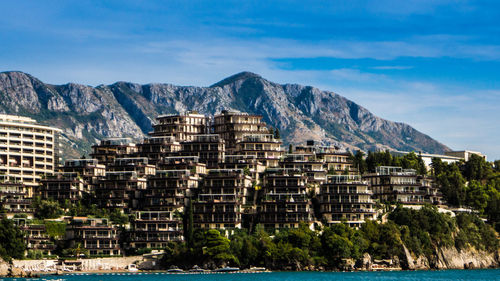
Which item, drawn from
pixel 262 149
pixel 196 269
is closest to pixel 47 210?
pixel 196 269

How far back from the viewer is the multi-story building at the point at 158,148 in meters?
188

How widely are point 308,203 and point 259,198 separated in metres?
13.2

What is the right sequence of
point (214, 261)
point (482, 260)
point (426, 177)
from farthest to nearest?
1. point (426, 177)
2. point (482, 260)
3. point (214, 261)

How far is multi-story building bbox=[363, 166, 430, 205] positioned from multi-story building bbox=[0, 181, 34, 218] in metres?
66.8

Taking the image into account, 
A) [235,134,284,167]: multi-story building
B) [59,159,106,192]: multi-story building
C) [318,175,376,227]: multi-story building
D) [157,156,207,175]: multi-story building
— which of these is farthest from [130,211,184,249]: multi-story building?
[235,134,284,167]: multi-story building

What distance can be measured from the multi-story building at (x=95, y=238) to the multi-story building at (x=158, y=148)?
3659 cm

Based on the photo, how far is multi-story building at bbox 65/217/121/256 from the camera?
495 feet

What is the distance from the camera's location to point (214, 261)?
469ft

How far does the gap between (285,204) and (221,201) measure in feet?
37.4

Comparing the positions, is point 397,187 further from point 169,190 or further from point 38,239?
point 38,239

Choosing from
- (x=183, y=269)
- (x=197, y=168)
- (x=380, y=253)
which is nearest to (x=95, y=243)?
(x=183, y=269)

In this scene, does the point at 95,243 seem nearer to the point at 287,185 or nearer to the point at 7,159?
the point at 287,185

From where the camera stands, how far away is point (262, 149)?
18375 cm

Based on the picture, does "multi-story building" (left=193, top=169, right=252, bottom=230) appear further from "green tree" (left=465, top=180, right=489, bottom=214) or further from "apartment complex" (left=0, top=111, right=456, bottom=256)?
"green tree" (left=465, top=180, right=489, bottom=214)
